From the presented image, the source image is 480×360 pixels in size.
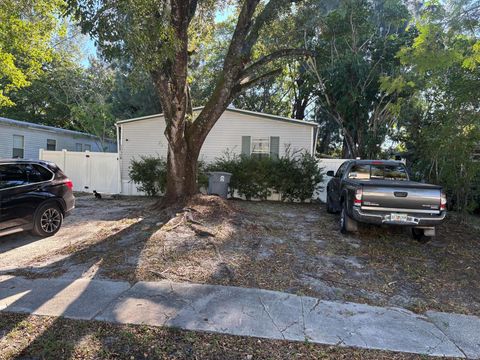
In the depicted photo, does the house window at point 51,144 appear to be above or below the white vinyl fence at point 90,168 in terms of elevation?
above

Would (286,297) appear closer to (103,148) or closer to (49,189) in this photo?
(49,189)

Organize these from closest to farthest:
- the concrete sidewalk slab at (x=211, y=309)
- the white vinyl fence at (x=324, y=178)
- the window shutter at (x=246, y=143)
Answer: the concrete sidewalk slab at (x=211, y=309) < the white vinyl fence at (x=324, y=178) < the window shutter at (x=246, y=143)

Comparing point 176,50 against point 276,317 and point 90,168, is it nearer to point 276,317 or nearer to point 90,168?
point 276,317

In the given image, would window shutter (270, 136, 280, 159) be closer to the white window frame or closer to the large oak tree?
the white window frame

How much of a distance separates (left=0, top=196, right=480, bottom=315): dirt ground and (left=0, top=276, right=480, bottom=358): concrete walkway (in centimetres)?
33

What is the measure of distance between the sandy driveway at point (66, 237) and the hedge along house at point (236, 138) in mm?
4934

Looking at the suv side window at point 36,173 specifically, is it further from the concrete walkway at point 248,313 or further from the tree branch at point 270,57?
the tree branch at point 270,57

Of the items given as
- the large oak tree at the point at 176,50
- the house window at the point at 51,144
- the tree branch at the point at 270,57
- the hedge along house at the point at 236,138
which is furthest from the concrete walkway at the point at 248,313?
the house window at the point at 51,144

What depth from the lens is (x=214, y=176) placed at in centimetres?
1263

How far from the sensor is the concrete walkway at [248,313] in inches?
147

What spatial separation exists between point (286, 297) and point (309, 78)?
1810 centimetres

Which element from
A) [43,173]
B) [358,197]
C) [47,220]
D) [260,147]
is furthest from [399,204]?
[260,147]

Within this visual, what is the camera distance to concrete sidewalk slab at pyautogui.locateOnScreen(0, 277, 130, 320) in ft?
13.6

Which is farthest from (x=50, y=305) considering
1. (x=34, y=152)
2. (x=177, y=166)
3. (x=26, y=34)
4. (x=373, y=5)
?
(x=373, y=5)
